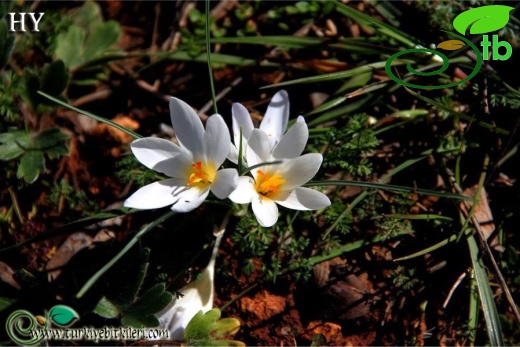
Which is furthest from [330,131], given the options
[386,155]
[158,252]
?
[158,252]

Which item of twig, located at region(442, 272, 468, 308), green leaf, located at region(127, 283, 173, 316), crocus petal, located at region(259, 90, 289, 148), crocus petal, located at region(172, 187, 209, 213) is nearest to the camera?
crocus petal, located at region(172, 187, 209, 213)

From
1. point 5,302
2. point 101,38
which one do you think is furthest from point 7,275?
point 101,38

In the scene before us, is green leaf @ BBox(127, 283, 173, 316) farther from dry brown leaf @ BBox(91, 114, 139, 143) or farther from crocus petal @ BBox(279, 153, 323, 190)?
dry brown leaf @ BBox(91, 114, 139, 143)

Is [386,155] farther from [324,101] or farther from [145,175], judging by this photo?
[145,175]

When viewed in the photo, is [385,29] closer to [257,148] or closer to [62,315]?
[257,148]

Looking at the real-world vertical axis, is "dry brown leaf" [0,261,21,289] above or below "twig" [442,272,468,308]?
above

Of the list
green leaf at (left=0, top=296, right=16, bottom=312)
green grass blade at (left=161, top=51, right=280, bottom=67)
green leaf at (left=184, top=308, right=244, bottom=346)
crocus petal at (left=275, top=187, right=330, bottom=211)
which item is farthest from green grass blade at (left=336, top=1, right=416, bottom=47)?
green leaf at (left=0, top=296, right=16, bottom=312)
